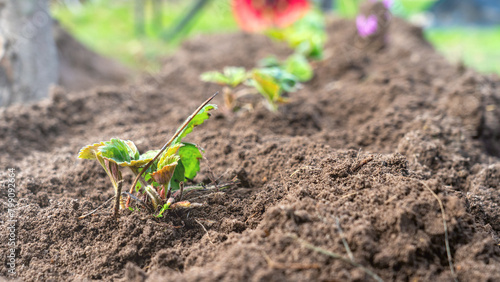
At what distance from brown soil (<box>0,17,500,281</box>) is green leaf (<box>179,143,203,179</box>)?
0.10 meters

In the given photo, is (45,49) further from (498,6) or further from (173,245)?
(498,6)

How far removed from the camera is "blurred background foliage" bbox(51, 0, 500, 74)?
4.60m

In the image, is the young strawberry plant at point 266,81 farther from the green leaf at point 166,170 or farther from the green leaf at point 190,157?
the green leaf at point 166,170

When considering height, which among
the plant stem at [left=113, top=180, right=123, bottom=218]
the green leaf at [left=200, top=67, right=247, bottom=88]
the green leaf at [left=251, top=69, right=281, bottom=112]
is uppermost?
the green leaf at [left=200, top=67, right=247, bottom=88]

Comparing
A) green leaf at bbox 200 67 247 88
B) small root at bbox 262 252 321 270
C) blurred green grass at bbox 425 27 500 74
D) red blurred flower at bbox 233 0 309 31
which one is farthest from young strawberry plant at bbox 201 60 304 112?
red blurred flower at bbox 233 0 309 31

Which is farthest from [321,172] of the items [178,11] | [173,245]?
[178,11]

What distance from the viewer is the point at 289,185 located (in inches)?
55.2

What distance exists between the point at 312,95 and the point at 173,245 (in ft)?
5.91

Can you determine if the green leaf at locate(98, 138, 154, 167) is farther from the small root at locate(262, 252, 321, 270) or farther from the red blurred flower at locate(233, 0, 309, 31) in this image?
the red blurred flower at locate(233, 0, 309, 31)

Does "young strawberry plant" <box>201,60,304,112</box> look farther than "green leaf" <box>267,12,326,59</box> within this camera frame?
No

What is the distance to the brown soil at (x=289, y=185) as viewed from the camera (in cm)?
106

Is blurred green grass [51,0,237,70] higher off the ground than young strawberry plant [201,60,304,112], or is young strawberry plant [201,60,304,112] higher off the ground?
blurred green grass [51,0,237,70]

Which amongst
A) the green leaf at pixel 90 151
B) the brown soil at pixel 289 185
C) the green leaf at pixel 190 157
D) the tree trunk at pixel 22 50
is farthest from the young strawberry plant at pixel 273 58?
the tree trunk at pixel 22 50

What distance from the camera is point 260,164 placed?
165cm
